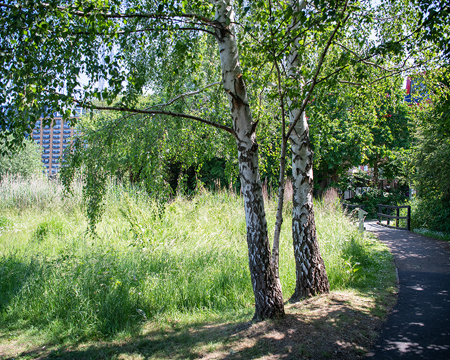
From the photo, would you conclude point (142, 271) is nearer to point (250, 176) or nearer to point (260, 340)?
point (260, 340)

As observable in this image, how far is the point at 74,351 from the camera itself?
409 centimetres

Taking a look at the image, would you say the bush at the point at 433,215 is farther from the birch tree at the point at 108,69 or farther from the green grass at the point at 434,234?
the birch tree at the point at 108,69

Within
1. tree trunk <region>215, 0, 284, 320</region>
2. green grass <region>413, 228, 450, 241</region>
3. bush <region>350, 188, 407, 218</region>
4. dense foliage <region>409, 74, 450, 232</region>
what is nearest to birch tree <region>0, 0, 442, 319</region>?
tree trunk <region>215, 0, 284, 320</region>

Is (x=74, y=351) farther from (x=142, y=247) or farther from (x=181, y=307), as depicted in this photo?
(x=142, y=247)

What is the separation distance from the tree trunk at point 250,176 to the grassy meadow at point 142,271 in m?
0.98

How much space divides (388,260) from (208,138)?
556 cm

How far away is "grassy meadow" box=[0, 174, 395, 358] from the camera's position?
4859mm

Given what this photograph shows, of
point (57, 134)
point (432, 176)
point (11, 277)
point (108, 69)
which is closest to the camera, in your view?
point (108, 69)

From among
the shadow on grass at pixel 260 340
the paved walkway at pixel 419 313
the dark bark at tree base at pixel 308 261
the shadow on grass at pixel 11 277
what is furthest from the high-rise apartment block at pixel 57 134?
the paved walkway at pixel 419 313

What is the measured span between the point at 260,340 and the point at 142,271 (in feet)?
9.51

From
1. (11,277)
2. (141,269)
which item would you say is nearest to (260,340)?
(141,269)

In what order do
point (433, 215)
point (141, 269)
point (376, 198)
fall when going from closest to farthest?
1. point (141, 269)
2. point (433, 215)
3. point (376, 198)

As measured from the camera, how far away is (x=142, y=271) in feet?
19.4

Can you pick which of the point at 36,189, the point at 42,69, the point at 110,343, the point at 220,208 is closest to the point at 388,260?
the point at 220,208
